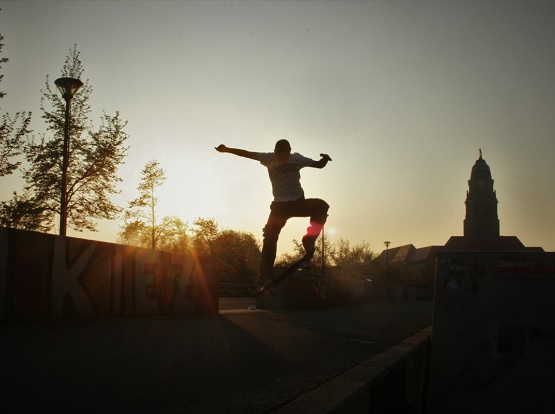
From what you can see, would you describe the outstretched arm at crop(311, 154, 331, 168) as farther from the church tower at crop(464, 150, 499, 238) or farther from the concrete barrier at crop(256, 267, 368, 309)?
the church tower at crop(464, 150, 499, 238)

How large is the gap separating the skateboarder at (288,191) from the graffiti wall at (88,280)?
6.88m

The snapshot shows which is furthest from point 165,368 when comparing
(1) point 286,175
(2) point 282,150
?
(2) point 282,150

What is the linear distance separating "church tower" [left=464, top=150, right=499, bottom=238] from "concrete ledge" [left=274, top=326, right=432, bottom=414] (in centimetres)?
17790

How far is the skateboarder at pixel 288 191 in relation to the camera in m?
6.24

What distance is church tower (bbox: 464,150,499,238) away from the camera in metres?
174

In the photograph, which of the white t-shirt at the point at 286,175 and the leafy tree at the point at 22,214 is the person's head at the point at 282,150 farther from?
the leafy tree at the point at 22,214

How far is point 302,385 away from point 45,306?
8.65 metres

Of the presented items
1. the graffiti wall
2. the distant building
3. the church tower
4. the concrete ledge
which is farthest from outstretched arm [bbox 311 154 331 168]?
the church tower

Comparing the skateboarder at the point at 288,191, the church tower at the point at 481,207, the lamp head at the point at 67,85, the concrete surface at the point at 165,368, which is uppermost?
the church tower at the point at 481,207

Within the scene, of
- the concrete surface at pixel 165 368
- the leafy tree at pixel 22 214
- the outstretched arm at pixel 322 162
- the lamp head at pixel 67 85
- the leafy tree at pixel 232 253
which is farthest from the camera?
the leafy tree at pixel 232 253

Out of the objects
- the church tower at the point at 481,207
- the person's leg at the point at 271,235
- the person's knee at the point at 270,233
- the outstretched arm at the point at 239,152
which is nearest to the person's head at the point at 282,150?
the outstretched arm at the point at 239,152

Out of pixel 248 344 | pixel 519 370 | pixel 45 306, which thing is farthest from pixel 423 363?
pixel 45 306

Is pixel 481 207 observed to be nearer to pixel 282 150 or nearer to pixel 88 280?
pixel 88 280

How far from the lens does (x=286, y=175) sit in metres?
6.30
